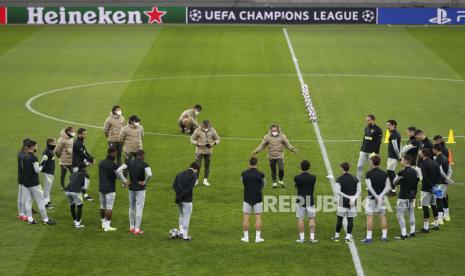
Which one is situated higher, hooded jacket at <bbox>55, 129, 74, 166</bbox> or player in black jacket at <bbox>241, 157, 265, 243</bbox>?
hooded jacket at <bbox>55, 129, 74, 166</bbox>

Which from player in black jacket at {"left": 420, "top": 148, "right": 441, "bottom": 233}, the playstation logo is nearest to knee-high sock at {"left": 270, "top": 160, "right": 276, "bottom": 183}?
player in black jacket at {"left": 420, "top": 148, "right": 441, "bottom": 233}

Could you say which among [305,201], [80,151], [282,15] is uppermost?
[282,15]

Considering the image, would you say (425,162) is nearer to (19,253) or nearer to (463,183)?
(463,183)

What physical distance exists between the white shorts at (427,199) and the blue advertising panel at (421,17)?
142ft

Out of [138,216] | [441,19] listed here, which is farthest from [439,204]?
[441,19]

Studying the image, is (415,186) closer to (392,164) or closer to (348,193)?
(348,193)

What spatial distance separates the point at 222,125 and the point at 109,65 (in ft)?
50.5

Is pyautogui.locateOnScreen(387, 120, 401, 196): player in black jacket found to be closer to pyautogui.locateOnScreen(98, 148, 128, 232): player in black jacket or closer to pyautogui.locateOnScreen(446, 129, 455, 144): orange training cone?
pyautogui.locateOnScreen(446, 129, 455, 144): orange training cone

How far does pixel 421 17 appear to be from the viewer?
67562mm

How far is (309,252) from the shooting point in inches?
926

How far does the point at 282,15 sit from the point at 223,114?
28612 millimetres

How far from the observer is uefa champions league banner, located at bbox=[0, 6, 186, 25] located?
66.8 m

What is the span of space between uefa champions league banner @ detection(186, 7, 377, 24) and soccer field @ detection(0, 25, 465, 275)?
136 cm

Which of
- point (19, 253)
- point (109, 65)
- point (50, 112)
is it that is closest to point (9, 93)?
point (50, 112)
